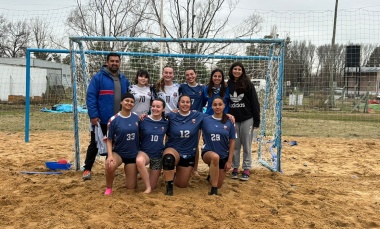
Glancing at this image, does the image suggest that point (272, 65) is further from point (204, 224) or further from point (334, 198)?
point (204, 224)

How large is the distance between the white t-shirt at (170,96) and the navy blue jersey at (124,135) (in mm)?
764

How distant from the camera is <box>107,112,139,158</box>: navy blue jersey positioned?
4336mm

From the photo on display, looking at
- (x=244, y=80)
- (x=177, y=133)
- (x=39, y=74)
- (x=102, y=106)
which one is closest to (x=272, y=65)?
(x=244, y=80)

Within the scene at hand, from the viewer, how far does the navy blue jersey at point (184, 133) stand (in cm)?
A: 447

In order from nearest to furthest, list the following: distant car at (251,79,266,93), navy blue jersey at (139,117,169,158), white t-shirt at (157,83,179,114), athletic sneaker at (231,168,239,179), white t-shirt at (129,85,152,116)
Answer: navy blue jersey at (139,117,169,158), white t-shirt at (129,85,152,116), white t-shirt at (157,83,179,114), athletic sneaker at (231,168,239,179), distant car at (251,79,266,93)

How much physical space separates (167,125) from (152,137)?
26 cm

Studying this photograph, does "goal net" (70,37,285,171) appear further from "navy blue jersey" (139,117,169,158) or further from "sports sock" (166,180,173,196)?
"sports sock" (166,180,173,196)

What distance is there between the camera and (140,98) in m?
4.91

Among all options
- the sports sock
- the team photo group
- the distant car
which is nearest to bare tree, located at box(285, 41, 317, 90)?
the distant car

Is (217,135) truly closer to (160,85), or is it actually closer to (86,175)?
(160,85)

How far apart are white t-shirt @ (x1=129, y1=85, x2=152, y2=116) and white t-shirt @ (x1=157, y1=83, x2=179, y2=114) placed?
Answer: 0.63 ft

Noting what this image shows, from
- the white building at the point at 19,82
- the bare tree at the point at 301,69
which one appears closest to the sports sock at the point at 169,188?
the bare tree at the point at 301,69

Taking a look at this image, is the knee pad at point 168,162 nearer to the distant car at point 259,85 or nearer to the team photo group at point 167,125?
the team photo group at point 167,125

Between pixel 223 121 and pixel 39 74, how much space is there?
2107 centimetres
